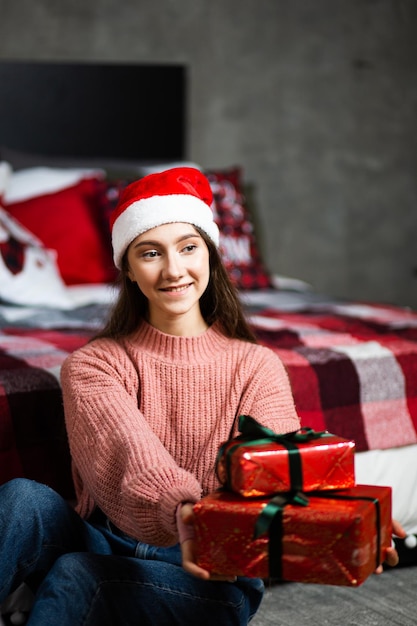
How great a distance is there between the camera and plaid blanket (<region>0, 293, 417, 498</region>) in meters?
1.74

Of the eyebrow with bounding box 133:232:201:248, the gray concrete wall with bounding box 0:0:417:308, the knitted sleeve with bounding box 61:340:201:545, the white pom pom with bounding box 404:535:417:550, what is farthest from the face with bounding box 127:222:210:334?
the gray concrete wall with bounding box 0:0:417:308

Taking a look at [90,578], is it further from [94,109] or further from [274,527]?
[94,109]

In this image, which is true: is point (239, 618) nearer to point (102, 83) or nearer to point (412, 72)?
point (102, 83)

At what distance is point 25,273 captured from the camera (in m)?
2.65

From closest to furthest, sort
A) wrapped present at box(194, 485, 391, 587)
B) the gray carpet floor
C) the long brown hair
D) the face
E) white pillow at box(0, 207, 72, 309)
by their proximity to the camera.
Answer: wrapped present at box(194, 485, 391, 587) → the face → the long brown hair → the gray carpet floor → white pillow at box(0, 207, 72, 309)

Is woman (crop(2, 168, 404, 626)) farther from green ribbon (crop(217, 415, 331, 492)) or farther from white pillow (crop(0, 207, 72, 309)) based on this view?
white pillow (crop(0, 207, 72, 309))

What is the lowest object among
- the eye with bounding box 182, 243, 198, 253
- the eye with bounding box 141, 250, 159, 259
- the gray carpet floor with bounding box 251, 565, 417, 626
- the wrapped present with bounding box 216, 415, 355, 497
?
the gray carpet floor with bounding box 251, 565, 417, 626

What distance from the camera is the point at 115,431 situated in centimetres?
147

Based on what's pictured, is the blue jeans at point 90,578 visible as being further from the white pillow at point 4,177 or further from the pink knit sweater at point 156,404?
the white pillow at point 4,177

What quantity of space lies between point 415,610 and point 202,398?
2.22ft

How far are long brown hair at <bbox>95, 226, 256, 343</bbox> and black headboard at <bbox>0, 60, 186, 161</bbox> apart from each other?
2023mm

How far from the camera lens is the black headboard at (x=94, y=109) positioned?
3.57 meters

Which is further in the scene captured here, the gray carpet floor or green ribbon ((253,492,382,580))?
the gray carpet floor

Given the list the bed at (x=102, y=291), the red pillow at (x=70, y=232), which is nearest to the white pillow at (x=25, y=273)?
the bed at (x=102, y=291)
